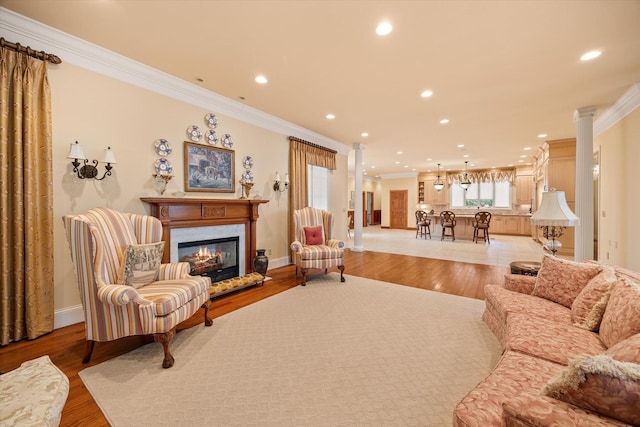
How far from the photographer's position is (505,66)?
3.04 metres

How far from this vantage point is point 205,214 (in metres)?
3.70

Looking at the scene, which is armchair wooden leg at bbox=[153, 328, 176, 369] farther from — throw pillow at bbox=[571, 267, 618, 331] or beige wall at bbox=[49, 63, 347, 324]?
throw pillow at bbox=[571, 267, 618, 331]

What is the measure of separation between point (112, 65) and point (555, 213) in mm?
5158

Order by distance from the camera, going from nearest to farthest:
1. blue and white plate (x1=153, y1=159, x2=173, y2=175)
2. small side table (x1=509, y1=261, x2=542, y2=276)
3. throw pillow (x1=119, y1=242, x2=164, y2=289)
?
throw pillow (x1=119, y1=242, x2=164, y2=289), small side table (x1=509, y1=261, x2=542, y2=276), blue and white plate (x1=153, y1=159, x2=173, y2=175)

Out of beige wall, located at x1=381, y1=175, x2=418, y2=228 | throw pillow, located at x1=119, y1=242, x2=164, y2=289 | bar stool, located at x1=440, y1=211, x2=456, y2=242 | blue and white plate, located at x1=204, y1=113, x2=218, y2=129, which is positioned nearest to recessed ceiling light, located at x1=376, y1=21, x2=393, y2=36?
blue and white plate, located at x1=204, y1=113, x2=218, y2=129

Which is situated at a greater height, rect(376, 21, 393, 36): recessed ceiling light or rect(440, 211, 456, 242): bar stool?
rect(376, 21, 393, 36): recessed ceiling light

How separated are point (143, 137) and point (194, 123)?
74 centimetres

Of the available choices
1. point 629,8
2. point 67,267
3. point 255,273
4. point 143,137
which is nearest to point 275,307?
point 255,273

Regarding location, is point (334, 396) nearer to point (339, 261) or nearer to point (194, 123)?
point (339, 261)

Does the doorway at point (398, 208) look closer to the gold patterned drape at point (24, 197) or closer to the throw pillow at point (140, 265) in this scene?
the throw pillow at point (140, 265)

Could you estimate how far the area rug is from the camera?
1550mm

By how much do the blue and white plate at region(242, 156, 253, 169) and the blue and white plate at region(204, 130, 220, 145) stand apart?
57cm

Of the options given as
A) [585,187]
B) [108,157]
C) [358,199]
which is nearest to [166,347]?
[108,157]

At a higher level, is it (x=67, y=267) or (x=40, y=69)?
(x=40, y=69)
